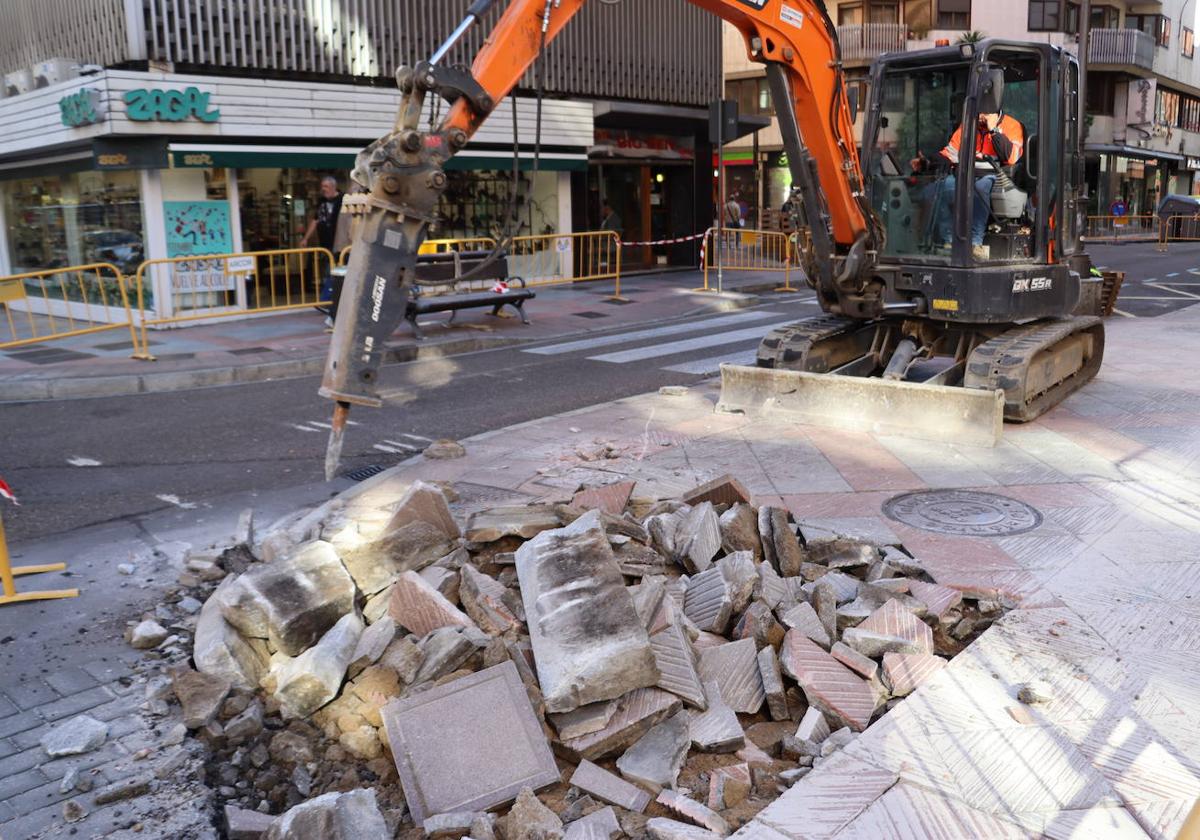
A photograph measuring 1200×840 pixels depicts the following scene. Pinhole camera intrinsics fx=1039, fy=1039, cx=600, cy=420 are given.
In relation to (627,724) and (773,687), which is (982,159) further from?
(627,724)

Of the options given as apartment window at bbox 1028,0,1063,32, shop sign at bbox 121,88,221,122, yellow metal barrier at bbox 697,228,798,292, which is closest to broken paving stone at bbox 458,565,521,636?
shop sign at bbox 121,88,221,122

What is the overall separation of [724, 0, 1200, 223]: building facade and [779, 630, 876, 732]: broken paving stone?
42.2 metres

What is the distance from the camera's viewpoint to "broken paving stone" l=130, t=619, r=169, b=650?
473 centimetres

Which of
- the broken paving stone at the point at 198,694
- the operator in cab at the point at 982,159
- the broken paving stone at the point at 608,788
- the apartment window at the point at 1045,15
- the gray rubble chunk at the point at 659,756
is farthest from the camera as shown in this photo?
→ the apartment window at the point at 1045,15

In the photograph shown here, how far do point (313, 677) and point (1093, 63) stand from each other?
5436cm

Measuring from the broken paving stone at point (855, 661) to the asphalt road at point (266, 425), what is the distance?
425 centimetres

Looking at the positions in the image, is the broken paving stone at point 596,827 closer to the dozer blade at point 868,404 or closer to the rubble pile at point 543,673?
the rubble pile at point 543,673

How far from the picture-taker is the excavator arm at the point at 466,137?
5336mm

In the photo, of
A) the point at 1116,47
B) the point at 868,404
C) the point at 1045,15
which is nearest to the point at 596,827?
the point at 868,404

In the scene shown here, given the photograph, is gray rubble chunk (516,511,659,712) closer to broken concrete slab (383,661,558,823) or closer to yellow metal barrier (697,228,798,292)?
broken concrete slab (383,661,558,823)

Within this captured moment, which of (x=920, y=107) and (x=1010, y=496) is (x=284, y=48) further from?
(x=1010, y=496)

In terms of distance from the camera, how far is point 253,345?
13.8 metres

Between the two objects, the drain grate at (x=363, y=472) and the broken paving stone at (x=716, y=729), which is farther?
the drain grate at (x=363, y=472)

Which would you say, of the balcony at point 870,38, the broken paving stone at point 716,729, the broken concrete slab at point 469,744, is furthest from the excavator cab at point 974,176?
the balcony at point 870,38
